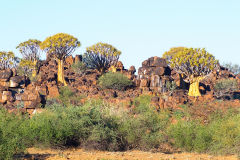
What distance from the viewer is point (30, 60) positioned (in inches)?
2023

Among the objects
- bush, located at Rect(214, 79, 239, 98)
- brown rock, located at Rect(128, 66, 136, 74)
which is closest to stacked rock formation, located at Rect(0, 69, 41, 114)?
brown rock, located at Rect(128, 66, 136, 74)

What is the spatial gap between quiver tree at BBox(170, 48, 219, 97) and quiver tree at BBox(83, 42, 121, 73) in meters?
10.4

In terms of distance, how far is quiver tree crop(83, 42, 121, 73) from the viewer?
47.8 m

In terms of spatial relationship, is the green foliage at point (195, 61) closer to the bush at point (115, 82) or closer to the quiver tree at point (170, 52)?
the bush at point (115, 82)

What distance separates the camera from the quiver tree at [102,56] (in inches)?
1884

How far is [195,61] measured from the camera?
38031 millimetres

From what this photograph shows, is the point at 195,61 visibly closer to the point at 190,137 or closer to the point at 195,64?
the point at 195,64

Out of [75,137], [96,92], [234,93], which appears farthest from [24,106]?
[234,93]

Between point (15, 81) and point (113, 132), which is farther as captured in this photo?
point (15, 81)

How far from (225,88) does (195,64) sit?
16.5 ft

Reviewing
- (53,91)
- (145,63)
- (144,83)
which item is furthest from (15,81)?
(145,63)

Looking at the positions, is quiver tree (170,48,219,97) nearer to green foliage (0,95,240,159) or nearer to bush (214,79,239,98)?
bush (214,79,239,98)

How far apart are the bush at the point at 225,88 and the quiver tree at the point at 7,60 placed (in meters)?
26.3

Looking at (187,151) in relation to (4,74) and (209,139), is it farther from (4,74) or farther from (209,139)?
(4,74)
